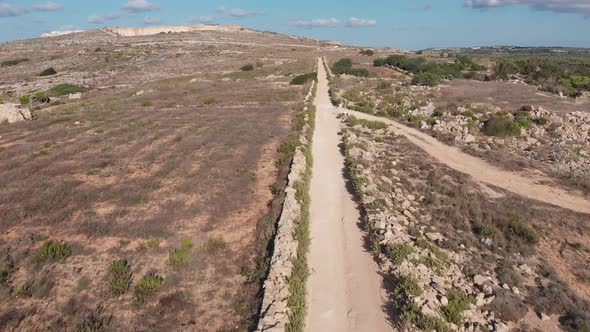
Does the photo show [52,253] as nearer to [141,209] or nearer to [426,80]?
[141,209]

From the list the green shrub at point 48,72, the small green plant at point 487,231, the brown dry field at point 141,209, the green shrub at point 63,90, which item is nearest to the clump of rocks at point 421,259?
the small green plant at point 487,231

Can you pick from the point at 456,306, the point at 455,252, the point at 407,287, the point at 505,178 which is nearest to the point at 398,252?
the point at 407,287

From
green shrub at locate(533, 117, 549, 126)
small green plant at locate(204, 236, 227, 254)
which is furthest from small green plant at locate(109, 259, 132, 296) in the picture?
green shrub at locate(533, 117, 549, 126)

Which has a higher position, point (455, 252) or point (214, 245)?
point (214, 245)

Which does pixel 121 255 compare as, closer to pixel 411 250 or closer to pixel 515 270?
pixel 411 250

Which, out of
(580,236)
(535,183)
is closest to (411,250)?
(580,236)

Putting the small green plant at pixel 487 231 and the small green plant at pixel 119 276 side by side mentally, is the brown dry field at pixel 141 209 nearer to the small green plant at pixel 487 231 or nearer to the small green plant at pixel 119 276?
the small green plant at pixel 119 276
